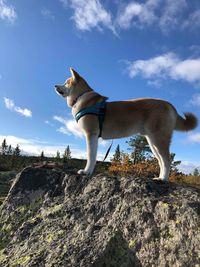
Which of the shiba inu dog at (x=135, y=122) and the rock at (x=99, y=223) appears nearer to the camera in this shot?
the rock at (x=99, y=223)

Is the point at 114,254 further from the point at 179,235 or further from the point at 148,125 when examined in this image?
the point at 148,125

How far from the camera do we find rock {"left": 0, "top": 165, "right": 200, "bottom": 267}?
4.37 metres

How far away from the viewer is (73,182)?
618cm

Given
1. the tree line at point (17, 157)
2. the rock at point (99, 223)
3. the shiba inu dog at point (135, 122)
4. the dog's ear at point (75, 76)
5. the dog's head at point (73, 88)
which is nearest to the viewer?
the rock at point (99, 223)

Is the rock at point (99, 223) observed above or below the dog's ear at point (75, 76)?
below

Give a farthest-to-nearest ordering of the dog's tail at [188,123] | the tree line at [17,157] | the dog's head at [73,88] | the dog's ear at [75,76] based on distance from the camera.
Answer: the tree line at [17,157], the dog's ear at [75,76], the dog's head at [73,88], the dog's tail at [188,123]

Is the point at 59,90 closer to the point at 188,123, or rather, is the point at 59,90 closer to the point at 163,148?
the point at 163,148

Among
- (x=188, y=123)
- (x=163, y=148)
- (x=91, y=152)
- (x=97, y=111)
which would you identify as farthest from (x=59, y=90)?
(x=188, y=123)

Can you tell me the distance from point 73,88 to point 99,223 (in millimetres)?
3967

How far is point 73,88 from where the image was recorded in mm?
8031

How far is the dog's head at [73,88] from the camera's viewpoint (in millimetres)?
7945

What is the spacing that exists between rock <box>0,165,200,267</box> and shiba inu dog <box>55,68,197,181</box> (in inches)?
37.9

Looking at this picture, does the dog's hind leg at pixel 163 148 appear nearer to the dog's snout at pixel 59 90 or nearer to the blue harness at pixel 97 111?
the blue harness at pixel 97 111

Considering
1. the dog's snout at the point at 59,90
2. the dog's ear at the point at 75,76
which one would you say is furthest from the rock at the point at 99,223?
the dog's ear at the point at 75,76
